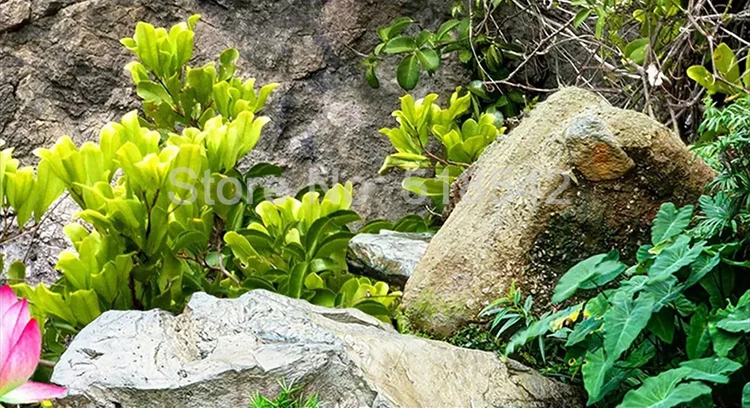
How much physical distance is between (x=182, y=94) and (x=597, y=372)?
1.43 m

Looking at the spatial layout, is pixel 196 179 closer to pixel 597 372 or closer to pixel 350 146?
pixel 597 372

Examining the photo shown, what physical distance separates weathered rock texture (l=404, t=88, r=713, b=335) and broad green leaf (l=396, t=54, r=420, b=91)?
1165mm

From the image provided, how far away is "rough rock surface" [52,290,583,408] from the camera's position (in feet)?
3.87

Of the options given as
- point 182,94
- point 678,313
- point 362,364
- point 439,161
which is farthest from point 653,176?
point 182,94

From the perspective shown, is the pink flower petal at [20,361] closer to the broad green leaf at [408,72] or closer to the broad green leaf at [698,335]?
the broad green leaf at [698,335]

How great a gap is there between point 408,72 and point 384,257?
1.05 m

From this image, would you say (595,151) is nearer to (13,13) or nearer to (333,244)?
(333,244)

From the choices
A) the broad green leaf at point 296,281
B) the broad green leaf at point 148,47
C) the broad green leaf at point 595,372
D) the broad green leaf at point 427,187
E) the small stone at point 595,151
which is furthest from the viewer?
the broad green leaf at point 427,187

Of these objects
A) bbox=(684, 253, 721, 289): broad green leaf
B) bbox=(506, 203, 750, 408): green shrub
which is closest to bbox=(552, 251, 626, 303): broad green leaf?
bbox=(506, 203, 750, 408): green shrub

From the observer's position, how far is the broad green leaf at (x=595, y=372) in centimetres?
122

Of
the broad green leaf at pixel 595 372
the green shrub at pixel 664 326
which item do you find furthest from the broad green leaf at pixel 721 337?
the broad green leaf at pixel 595 372

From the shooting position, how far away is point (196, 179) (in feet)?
5.52

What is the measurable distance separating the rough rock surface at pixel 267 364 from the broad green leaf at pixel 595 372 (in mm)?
160

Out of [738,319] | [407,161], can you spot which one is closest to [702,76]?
[407,161]
